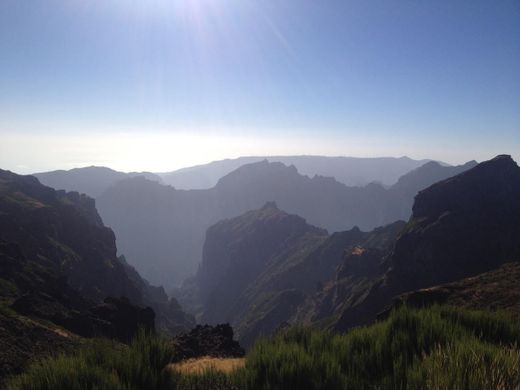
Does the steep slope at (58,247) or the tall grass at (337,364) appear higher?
the tall grass at (337,364)

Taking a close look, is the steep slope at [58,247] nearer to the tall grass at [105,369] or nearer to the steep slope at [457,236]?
the tall grass at [105,369]

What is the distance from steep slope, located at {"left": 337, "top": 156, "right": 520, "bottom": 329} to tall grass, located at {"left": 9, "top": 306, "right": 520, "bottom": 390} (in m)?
110

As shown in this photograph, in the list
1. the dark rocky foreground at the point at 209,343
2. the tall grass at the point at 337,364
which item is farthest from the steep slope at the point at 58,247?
the tall grass at the point at 337,364

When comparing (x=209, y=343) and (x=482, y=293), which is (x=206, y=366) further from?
(x=482, y=293)

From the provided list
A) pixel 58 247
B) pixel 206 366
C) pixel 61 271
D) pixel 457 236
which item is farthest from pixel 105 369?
pixel 457 236

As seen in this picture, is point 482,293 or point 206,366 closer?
point 206,366

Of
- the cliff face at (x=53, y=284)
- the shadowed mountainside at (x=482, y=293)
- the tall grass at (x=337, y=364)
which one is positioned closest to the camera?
the tall grass at (x=337, y=364)

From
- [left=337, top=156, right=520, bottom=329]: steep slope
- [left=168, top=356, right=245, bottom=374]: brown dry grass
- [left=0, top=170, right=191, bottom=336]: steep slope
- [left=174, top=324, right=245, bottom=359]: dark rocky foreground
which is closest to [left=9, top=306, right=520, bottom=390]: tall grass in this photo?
[left=168, top=356, right=245, bottom=374]: brown dry grass

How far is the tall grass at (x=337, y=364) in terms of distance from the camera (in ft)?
24.3

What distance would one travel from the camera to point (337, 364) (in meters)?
8.91

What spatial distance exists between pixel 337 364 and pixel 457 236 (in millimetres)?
128264

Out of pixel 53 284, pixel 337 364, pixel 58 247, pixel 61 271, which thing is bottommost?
pixel 61 271

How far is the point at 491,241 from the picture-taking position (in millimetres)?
116812

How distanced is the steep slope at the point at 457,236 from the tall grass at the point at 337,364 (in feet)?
360
